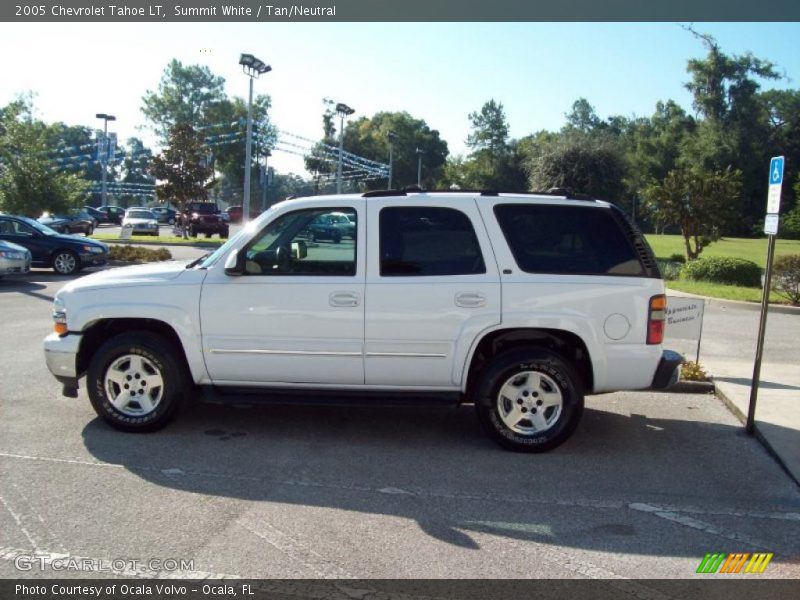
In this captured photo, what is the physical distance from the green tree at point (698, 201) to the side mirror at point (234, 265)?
2183 cm

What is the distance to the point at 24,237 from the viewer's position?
18.8 meters

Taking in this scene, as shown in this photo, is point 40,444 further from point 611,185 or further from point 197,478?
point 611,185

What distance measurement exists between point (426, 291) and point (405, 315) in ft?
0.81

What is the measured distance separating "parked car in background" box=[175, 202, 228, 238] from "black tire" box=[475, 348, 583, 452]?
35.2m

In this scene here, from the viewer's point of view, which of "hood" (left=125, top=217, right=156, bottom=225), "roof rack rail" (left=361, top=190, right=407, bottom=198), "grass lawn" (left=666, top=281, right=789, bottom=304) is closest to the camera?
"roof rack rail" (left=361, top=190, right=407, bottom=198)

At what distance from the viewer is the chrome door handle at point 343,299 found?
571 cm

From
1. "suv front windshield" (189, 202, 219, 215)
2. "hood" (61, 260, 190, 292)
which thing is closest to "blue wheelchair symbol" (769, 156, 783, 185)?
"hood" (61, 260, 190, 292)

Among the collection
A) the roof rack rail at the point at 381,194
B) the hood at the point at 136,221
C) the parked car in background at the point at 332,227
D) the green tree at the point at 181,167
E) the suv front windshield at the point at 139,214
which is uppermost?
the green tree at the point at 181,167

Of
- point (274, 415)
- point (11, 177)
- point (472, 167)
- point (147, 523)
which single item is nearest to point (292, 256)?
point (274, 415)

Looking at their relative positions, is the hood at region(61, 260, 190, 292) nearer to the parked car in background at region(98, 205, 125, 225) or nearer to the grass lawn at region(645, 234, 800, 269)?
the grass lawn at region(645, 234, 800, 269)

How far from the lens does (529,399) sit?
5.77 meters

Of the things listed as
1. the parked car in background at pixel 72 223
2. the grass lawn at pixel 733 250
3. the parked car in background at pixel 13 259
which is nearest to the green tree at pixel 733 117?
the grass lawn at pixel 733 250

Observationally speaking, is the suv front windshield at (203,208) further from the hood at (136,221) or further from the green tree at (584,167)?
the green tree at (584,167)

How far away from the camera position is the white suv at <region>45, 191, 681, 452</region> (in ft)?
18.7
